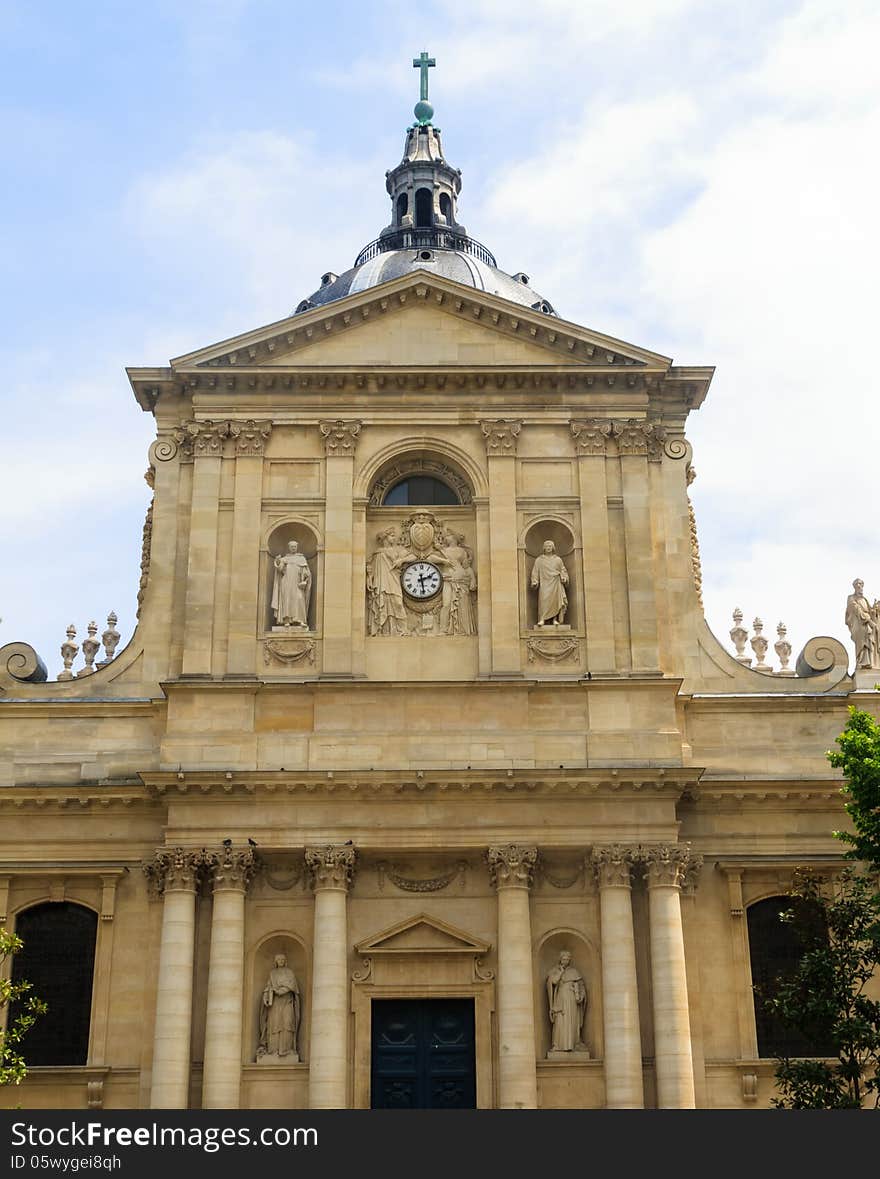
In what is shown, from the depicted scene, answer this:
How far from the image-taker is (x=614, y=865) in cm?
2941

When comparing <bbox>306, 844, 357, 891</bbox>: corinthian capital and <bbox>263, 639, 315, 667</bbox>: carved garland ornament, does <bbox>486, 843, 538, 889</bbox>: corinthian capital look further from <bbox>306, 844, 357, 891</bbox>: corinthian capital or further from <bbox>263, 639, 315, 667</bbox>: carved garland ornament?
<bbox>263, 639, 315, 667</bbox>: carved garland ornament

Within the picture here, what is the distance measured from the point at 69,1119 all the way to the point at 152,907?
1182 centimetres

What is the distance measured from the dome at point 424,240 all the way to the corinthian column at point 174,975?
21.7m

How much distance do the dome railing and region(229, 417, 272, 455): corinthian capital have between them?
1840 centimetres

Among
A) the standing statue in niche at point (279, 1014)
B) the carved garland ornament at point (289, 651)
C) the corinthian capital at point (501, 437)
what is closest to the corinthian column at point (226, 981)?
the standing statue in niche at point (279, 1014)

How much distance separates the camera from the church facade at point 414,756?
29078 mm

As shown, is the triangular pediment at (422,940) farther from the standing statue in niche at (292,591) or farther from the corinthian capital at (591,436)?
the corinthian capital at (591,436)

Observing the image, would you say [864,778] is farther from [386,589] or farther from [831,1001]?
[386,589]

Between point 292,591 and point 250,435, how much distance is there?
3.35 meters

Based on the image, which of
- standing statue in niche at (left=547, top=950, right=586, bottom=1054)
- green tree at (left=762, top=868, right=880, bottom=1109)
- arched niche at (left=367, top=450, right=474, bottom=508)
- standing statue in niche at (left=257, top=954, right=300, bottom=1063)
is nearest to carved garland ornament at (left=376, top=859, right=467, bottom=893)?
standing statue in niche at (left=257, top=954, right=300, bottom=1063)

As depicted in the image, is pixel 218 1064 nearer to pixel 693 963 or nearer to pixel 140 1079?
pixel 140 1079

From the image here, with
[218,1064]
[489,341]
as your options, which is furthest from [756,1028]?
[489,341]

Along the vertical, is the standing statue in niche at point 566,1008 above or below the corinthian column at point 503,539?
below

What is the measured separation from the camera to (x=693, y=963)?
30000 mm
